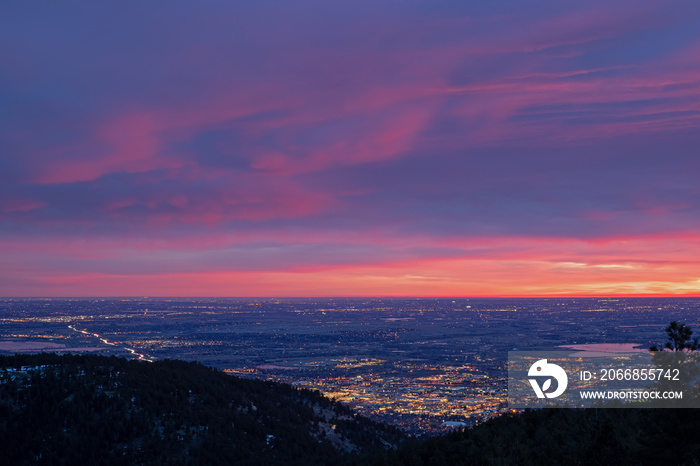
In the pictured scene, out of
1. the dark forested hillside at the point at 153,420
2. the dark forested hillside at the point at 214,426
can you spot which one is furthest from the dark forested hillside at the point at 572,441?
the dark forested hillside at the point at 153,420

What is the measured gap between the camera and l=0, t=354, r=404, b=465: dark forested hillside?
48.5 meters

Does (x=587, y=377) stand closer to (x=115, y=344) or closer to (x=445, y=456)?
(x=445, y=456)

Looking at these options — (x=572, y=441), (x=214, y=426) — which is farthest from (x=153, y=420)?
(x=572, y=441)

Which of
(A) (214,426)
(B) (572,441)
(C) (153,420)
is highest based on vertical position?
(B) (572,441)

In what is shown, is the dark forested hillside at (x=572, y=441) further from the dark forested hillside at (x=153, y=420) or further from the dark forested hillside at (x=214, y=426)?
the dark forested hillside at (x=153, y=420)

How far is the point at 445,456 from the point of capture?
37.2 m

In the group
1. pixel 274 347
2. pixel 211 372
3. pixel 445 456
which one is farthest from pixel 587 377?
pixel 274 347

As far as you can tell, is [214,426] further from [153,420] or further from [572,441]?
[572,441]

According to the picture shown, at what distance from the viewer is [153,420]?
174ft

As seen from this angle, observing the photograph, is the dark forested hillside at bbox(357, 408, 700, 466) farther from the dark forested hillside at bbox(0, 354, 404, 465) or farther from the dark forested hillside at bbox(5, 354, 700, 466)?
the dark forested hillside at bbox(0, 354, 404, 465)

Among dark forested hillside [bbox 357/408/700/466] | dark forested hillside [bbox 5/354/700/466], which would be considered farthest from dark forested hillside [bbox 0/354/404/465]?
dark forested hillside [bbox 357/408/700/466]

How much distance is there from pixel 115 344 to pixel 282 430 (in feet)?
501

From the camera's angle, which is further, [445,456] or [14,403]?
[14,403]

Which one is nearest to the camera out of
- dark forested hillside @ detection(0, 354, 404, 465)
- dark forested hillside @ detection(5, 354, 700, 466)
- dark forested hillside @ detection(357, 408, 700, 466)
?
dark forested hillside @ detection(357, 408, 700, 466)
